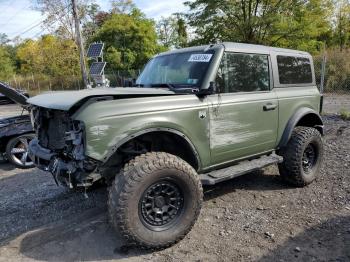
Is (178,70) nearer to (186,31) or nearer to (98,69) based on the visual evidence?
(98,69)

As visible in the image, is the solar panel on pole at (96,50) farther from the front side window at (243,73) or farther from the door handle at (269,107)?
the door handle at (269,107)

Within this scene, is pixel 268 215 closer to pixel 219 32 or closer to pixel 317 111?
pixel 317 111

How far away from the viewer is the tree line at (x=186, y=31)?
22303mm

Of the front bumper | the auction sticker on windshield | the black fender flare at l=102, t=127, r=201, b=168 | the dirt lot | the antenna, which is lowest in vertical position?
the dirt lot

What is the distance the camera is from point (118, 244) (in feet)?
12.9

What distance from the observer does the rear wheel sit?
7180mm

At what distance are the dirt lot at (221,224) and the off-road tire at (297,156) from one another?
6.4 inches

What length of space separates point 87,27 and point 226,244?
4186 centimetres

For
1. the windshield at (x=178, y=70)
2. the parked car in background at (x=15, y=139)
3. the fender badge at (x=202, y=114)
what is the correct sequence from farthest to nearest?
1. the parked car in background at (x=15, y=139)
2. the windshield at (x=178, y=70)
3. the fender badge at (x=202, y=114)

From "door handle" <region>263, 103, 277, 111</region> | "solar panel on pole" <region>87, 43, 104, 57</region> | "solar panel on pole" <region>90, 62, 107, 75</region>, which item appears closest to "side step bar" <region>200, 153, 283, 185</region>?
"door handle" <region>263, 103, 277, 111</region>

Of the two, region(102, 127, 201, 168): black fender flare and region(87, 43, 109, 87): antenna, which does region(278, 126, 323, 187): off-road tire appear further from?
region(87, 43, 109, 87): antenna

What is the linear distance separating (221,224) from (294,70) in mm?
2587

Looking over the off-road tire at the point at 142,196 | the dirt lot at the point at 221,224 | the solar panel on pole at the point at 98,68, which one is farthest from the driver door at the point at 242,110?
the solar panel on pole at the point at 98,68

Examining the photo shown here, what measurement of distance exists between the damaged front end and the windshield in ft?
4.59
